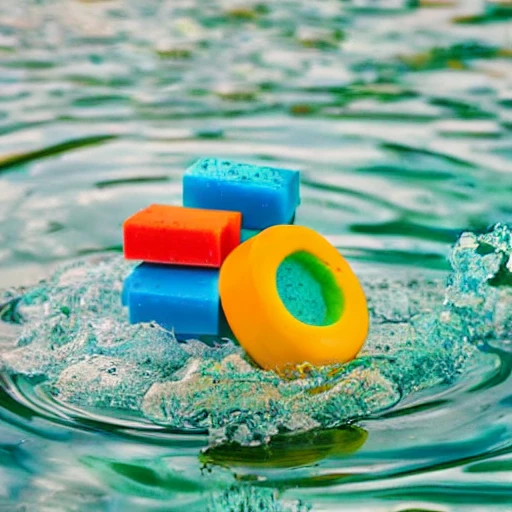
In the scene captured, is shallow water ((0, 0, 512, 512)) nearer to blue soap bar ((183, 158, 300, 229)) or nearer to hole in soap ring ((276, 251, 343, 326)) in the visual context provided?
hole in soap ring ((276, 251, 343, 326))

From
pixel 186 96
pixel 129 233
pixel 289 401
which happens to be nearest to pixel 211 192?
pixel 129 233

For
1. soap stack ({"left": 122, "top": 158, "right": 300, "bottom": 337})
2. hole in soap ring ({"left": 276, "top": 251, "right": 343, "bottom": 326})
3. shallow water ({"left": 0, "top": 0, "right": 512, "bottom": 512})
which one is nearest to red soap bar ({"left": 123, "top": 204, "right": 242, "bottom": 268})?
soap stack ({"left": 122, "top": 158, "right": 300, "bottom": 337})

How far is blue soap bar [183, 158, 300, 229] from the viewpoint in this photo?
7.12 feet

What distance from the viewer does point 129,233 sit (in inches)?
80.6

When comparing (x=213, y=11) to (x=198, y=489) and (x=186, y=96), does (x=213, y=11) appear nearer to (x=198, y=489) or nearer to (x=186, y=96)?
(x=186, y=96)

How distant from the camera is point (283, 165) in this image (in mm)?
3432

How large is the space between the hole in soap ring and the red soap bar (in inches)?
5.6

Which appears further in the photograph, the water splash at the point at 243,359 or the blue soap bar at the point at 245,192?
the blue soap bar at the point at 245,192

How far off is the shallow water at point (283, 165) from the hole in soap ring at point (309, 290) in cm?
15

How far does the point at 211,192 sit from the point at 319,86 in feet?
7.62

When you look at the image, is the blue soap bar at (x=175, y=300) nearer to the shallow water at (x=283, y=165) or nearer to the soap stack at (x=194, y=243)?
the soap stack at (x=194, y=243)

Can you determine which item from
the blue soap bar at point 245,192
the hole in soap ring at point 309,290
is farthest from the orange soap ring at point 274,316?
the blue soap bar at point 245,192

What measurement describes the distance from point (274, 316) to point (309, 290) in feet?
0.77

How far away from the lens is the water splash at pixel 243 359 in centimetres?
189
